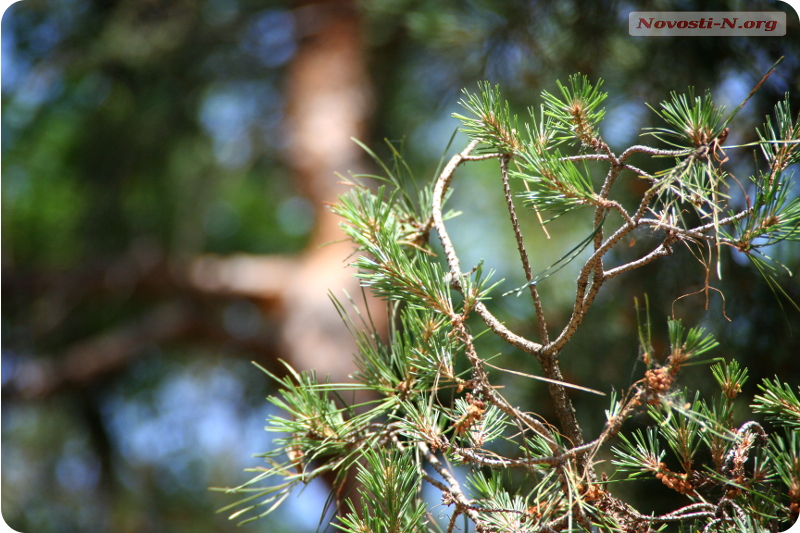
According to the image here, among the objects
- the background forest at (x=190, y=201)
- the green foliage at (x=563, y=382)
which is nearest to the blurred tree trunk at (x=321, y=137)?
the background forest at (x=190, y=201)

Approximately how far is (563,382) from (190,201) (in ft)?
3.93

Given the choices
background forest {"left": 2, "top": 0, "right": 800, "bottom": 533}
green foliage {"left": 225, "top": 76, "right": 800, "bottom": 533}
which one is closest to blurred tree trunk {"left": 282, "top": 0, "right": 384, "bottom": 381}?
background forest {"left": 2, "top": 0, "right": 800, "bottom": 533}

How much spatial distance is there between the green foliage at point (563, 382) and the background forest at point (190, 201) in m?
0.34

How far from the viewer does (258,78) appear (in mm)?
1292

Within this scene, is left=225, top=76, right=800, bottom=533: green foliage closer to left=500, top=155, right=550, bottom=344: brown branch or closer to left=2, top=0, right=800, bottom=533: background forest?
left=500, top=155, right=550, bottom=344: brown branch

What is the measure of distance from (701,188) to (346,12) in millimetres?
1088

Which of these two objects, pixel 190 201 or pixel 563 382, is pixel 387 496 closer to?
pixel 563 382

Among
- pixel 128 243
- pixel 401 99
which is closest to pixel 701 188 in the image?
pixel 401 99

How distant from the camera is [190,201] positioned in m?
1.31

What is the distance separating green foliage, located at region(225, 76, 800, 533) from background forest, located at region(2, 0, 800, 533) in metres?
0.34

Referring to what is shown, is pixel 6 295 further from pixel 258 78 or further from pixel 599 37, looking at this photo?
pixel 599 37

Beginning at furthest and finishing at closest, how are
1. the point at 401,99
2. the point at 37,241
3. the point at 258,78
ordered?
the point at 37,241 → the point at 258,78 → the point at 401,99

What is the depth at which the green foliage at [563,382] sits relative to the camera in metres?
0.24

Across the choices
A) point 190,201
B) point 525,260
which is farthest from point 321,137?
point 525,260
